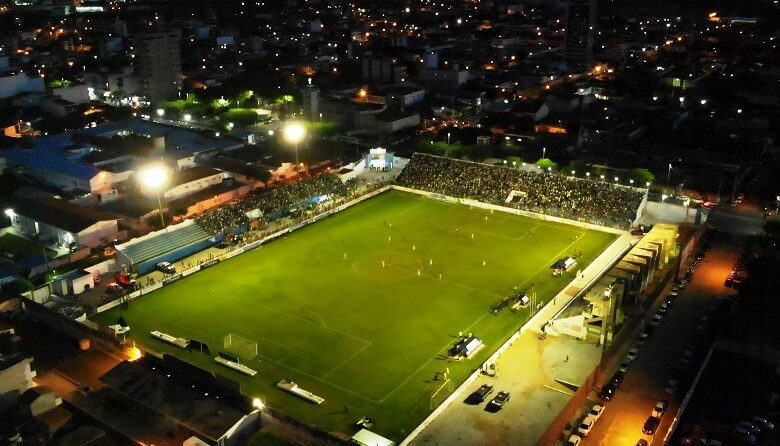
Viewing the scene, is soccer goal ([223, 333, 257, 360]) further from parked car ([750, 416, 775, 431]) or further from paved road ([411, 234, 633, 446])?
parked car ([750, 416, 775, 431])

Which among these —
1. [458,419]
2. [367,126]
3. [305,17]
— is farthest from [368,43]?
[458,419]

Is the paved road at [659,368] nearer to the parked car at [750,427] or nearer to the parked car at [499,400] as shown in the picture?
the parked car at [750,427]

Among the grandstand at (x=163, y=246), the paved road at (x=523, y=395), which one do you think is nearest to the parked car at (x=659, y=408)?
the paved road at (x=523, y=395)

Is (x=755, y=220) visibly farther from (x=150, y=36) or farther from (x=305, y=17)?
(x=305, y=17)

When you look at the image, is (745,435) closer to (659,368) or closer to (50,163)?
(659,368)

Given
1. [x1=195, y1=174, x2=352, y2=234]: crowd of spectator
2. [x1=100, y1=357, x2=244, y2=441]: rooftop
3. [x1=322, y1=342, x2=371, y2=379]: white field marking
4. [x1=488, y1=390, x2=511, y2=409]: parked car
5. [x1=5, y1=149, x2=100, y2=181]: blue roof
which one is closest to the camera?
[x1=100, y1=357, x2=244, y2=441]: rooftop

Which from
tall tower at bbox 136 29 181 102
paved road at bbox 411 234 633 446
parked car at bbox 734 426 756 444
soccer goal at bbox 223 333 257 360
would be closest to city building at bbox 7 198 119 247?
soccer goal at bbox 223 333 257 360
